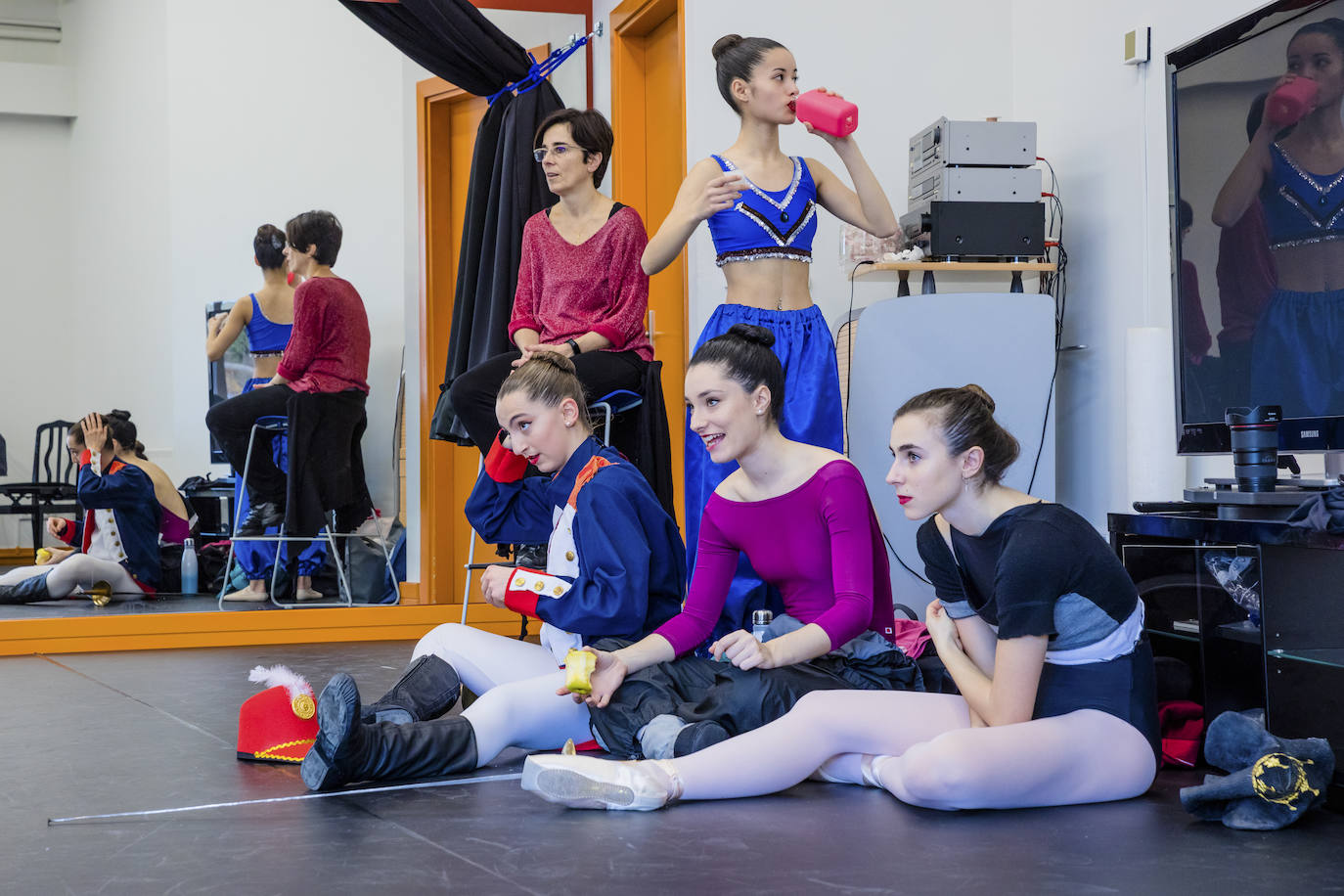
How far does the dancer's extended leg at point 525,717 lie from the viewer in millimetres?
2377

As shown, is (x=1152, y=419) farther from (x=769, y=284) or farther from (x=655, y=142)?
(x=655, y=142)

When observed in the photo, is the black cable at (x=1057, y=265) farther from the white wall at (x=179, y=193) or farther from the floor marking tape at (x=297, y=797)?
the floor marking tape at (x=297, y=797)

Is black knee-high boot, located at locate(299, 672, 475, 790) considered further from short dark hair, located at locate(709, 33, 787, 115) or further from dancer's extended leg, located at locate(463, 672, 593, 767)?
short dark hair, located at locate(709, 33, 787, 115)

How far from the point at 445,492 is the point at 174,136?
1.56 meters

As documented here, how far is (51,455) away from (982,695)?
3.41m

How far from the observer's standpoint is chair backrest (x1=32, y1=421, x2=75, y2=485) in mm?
4355

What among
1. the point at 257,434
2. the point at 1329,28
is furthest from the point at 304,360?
the point at 1329,28

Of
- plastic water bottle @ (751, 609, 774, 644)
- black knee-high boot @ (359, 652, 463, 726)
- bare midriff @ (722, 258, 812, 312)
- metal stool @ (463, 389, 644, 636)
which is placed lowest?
black knee-high boot @ (359, 652, 463, 726)

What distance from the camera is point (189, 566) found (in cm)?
468

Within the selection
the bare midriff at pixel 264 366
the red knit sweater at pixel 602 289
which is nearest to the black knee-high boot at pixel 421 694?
the red knit sweater at pixel 602 289

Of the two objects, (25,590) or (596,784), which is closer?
(596,784)

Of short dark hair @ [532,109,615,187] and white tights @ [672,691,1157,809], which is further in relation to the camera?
short dark hair @ [532,109,615,187]

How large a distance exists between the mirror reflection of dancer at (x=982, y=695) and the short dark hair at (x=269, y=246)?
3.10 m

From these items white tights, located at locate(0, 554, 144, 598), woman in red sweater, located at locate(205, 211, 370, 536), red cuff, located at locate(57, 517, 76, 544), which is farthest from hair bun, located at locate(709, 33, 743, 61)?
white tights, located at locate(0, 554, 144, 598)
